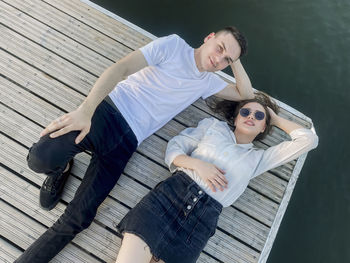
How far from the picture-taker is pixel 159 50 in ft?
9.81

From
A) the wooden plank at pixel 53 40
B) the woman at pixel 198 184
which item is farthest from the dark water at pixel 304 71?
the woman at pixel 198 184

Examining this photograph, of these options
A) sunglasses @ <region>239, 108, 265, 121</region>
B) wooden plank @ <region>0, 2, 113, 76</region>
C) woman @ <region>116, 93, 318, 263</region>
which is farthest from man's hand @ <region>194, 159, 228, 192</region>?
wooden plank @ <region>0, 2, 113, 76</region>

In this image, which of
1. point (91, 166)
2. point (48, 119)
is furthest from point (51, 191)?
point (48, 119)

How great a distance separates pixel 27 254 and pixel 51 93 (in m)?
1.69

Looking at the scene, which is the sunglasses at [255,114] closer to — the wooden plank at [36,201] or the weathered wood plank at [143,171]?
the weathered wood plank at [143,171]

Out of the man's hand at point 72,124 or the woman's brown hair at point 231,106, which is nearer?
the man's hand at point 72,124

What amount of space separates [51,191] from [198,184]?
135 centimetres

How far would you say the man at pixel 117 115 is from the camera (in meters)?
2.57

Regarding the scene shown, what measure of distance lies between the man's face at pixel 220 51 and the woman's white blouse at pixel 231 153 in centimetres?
64

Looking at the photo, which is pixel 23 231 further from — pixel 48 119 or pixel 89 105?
pixel 89 105

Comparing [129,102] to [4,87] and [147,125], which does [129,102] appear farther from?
[4,87]

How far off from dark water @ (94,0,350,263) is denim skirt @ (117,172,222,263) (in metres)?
1.94

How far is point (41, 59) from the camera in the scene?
3.69 meters

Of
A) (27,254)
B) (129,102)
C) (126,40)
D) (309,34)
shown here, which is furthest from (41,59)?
(309,34)
